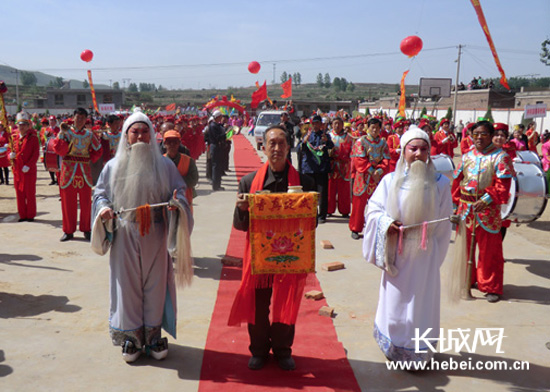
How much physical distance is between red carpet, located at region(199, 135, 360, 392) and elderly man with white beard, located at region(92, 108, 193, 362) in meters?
0.52

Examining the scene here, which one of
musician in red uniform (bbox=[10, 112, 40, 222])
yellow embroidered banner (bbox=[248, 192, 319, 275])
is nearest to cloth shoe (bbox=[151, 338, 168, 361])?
yellow embroidered banner (bbox=[248, 192, 319, 275])

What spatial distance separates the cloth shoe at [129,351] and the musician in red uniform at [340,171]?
6.19 meters

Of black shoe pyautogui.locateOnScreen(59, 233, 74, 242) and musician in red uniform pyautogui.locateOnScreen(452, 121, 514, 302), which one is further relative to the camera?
black shoe pyautogui.locateOnScreen(59, 233, 74, 242)

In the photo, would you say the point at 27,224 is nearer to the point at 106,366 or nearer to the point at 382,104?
the point at 106,366

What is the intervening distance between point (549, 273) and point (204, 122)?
15.3 meters

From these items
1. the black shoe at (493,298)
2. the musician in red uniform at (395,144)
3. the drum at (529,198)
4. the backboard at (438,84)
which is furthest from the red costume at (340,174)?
the backboard at (438,84)

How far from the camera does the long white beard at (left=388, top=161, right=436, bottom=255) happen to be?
157 inches

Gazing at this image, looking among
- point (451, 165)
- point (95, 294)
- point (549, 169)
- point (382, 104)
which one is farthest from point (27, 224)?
point (382, 104)

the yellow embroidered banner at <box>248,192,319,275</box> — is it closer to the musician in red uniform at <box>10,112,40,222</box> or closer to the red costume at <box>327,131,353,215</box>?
the red costume at <box>327,131,353,215</box>

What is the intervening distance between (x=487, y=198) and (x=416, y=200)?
6.07 ft

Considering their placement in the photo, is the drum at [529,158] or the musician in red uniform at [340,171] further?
the musician in red uniform at [340,171]

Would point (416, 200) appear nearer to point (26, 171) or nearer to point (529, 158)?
point (529, 158)

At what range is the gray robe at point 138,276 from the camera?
3998 mm

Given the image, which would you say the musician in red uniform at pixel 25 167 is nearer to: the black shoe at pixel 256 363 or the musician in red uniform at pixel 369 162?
the musician in red uniform at pixel 369 162
